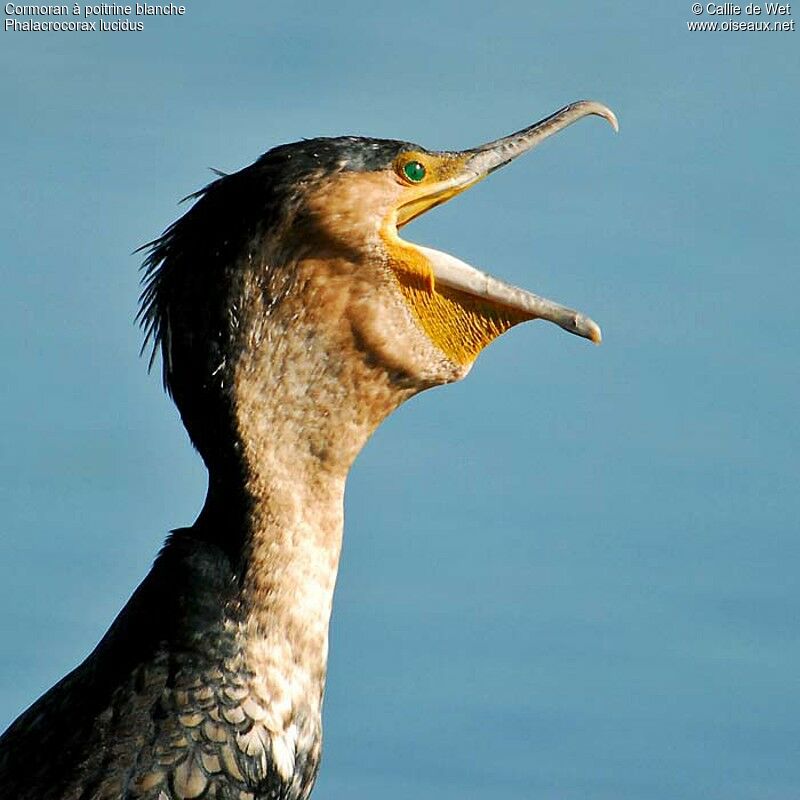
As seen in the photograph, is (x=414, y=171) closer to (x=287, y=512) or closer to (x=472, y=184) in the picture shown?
(x=472, y=184)

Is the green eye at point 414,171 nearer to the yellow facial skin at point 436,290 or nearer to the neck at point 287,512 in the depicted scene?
the yellow facial skin at point 436,290

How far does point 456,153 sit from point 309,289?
79cm

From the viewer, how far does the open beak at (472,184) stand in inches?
214

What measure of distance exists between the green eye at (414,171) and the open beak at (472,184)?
0.04m

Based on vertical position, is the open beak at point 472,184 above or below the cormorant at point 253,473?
above

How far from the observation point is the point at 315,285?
16.9 feet

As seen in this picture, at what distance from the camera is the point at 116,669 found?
4.95 meters

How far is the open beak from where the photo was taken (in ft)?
17.8

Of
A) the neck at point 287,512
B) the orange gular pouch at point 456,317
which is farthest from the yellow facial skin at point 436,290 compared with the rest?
the neck at point 287,512

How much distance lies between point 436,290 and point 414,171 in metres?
0.34

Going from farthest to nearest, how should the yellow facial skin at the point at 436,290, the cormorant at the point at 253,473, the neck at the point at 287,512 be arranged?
the yellow facial skin at the point at 436,290 < the neck at the point at 287,512 < the cormorant at the point at 253,473

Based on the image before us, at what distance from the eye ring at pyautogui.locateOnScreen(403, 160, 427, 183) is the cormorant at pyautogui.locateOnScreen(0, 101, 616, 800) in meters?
0.04

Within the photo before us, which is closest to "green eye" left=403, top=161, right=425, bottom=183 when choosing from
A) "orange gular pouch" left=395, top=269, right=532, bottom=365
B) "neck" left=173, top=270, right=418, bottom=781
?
"orange gular pouch" left=395, top=269, right=532, bottom=365

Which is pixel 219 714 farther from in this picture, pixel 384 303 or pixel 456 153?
pixel 456 153
